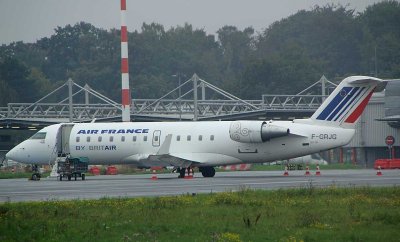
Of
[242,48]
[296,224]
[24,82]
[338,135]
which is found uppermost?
[242,48]

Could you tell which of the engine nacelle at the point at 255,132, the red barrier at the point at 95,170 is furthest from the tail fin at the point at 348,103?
the red barrier at the point at 95,170

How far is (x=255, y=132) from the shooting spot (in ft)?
162

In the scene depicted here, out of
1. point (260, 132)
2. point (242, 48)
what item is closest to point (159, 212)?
point (260, 132)

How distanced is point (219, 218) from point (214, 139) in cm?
2627

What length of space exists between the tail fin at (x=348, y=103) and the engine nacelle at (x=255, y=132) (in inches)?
92.6

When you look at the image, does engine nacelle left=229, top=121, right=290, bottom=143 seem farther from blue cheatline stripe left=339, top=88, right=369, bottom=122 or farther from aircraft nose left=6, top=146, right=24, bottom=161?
aircraft nose left=6, top=146, right=24, bottom=161

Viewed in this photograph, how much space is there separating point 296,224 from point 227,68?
152 meters

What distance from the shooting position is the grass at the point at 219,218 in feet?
71.8

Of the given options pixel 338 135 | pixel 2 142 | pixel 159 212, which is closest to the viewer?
pixel 159 212

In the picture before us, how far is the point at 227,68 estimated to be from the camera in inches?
6875

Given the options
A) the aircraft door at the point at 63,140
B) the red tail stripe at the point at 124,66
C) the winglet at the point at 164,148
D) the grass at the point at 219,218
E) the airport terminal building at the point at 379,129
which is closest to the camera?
the grass at the point at 219,218

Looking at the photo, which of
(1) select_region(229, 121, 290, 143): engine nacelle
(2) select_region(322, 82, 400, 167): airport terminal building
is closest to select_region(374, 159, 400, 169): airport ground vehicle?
(2) select_region(322, 82, 400, 167): airport terminal building

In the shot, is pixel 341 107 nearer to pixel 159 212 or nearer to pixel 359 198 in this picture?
pixel 359 198

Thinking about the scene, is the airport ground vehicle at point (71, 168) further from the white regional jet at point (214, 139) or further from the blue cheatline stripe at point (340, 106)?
the blue cheatline stripe at point (340, 106)
